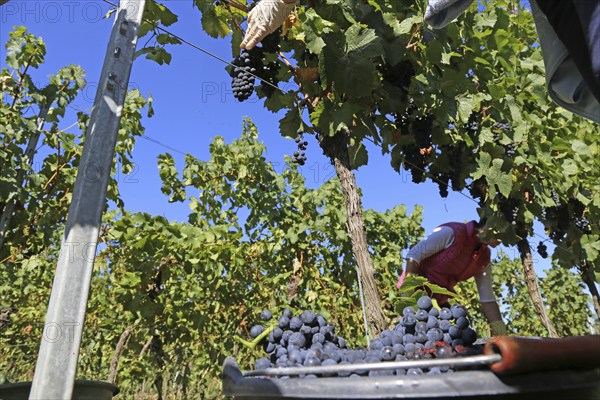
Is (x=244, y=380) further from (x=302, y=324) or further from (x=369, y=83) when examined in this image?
(x=369, y=83)

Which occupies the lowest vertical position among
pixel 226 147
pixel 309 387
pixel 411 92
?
pixel 309 387

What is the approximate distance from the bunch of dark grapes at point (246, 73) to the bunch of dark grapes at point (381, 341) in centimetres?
123

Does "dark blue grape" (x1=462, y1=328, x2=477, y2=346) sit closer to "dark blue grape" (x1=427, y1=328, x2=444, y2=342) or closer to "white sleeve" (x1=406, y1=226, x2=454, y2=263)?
"dark blue grape" (x1=427, y1=328, x2=444, y2=342)

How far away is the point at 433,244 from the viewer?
2.46 metres

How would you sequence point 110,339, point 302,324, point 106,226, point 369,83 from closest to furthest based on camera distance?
point 302,324, point 369,83, point 106,226, point 110,339

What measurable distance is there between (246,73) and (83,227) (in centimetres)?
131

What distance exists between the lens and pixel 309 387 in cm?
60

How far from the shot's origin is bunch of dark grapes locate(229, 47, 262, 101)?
2.08 m

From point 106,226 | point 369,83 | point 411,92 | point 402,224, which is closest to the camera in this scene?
point 369,83

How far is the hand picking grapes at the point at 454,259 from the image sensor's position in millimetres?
2393

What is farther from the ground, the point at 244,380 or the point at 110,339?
the point at 110,339

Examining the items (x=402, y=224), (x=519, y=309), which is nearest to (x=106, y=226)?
(x=402, y=224)

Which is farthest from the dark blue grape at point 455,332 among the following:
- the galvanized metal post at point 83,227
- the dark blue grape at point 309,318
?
the galvanized metal post at point 83,227

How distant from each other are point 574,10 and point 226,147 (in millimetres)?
5284
